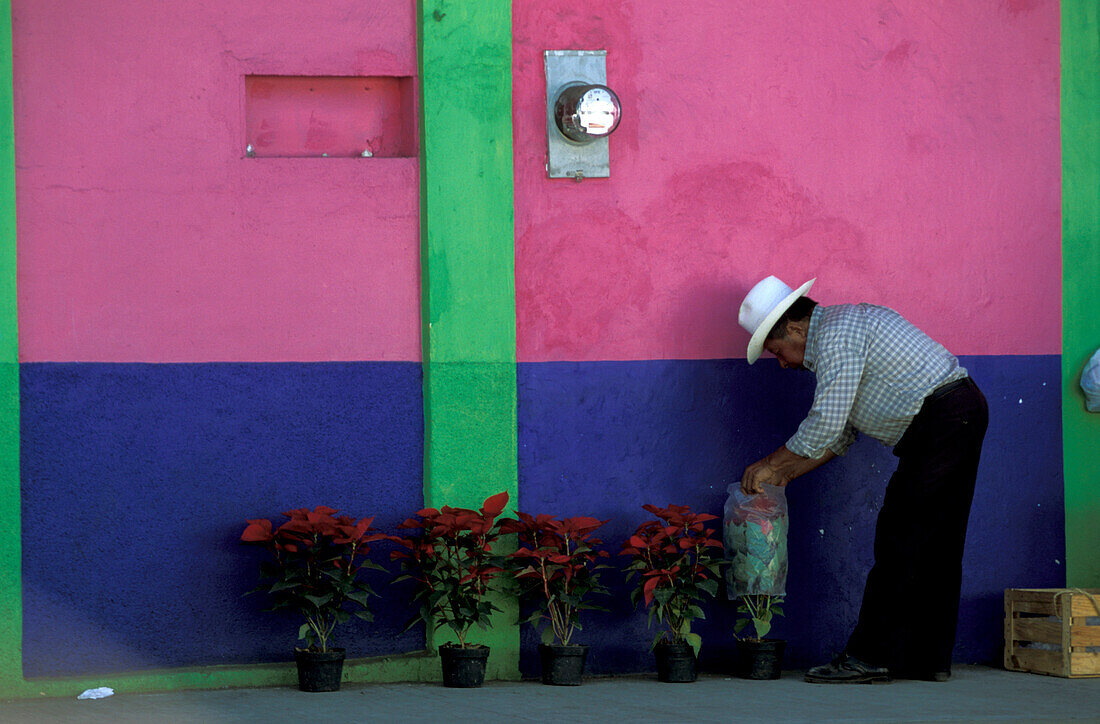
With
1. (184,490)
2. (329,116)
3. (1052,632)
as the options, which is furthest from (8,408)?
(1052,632)

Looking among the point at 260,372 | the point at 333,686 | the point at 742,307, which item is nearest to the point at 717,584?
the point at 742,307

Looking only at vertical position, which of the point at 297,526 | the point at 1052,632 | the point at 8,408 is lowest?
the point at 1052,632

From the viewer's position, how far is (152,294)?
17.7 feet

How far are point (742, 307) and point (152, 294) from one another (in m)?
2.54

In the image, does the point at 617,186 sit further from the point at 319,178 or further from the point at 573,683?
the point at 573,683

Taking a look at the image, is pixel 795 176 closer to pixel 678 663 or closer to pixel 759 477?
pixel 759 477

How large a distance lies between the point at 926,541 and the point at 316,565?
256cm

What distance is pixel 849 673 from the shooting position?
5.55 m

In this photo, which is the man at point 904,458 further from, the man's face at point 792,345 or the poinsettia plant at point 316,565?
the poinsettia plant at point 316,565

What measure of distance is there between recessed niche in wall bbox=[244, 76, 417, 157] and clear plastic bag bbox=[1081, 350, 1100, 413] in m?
3.43

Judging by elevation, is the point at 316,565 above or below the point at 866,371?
below

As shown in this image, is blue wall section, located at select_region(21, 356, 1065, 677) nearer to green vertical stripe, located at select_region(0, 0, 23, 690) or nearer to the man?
green vertical stripe, located at select_region(0, 0, 23, 690)

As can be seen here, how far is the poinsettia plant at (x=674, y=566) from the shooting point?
5.47 metres

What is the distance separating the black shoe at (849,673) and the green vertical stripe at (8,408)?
3321 millimetres
